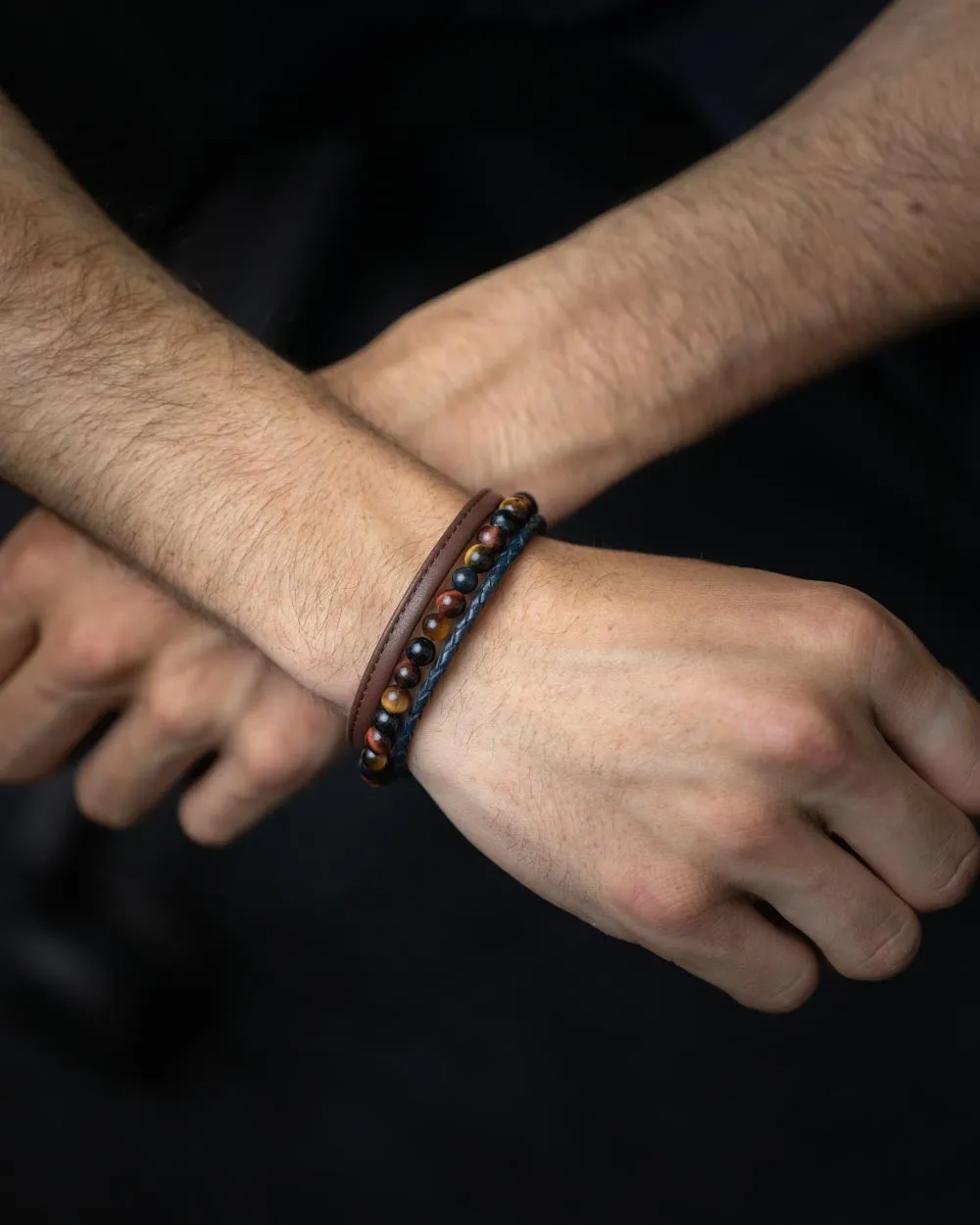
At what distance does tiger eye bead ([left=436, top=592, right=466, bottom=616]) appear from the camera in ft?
2.47

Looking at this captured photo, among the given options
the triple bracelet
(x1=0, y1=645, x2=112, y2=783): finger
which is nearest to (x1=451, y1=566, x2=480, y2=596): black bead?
the triple bracelet

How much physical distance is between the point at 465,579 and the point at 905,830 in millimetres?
315

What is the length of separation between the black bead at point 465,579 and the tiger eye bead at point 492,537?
2cm

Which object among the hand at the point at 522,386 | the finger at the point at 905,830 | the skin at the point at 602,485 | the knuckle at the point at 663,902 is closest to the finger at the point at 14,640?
the skin at the point at 602,485

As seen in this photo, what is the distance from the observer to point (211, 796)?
3.00 feet

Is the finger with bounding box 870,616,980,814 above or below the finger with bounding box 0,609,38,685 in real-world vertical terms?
below

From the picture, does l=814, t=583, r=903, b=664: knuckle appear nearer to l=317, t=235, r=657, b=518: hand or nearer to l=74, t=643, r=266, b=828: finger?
l=317, t=235, r=657, b=518: hand

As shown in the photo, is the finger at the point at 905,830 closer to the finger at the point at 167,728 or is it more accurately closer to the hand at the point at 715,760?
the hand at the point at 715,760

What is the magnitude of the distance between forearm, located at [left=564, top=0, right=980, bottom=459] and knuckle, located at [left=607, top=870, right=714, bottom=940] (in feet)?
1.26

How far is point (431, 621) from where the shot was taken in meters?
0.76

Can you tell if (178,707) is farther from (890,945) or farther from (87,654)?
(890,945)

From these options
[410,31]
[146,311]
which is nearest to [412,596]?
[146,311]

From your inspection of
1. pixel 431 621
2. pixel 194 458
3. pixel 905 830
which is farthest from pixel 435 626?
pixel 905 830

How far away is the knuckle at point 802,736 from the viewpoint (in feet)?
2.37
